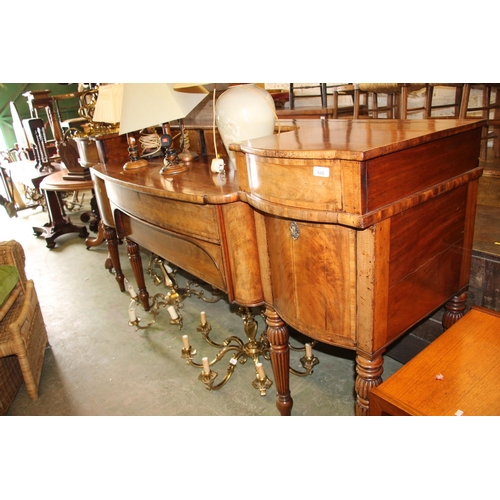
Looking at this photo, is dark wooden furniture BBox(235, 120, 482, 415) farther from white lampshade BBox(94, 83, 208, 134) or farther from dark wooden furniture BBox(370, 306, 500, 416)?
white lampshade BBox(94, 83, 208, 134)

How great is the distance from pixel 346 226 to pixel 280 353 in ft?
2.40

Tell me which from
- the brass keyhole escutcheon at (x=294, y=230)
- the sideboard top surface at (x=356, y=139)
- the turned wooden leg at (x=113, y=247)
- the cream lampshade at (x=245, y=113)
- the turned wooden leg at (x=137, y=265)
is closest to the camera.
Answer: the sideboard top surface at (x=356, y=139)

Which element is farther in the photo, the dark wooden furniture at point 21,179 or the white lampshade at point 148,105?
the dark wooden furniture at point 21,179

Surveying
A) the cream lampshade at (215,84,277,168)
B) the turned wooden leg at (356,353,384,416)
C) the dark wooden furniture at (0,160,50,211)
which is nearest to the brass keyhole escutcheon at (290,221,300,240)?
the turned wooden leg at (356,353,384,416)

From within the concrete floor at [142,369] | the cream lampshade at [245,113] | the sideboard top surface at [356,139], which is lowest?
the concrete floor at [142,369]

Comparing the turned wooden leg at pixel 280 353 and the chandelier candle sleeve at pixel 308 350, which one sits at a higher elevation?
the turned wooden leg at pixel 280 353

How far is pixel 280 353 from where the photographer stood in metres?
1.72

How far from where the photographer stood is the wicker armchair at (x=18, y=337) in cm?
206

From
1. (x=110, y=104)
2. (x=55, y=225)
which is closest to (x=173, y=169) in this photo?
(x=110, y=104)

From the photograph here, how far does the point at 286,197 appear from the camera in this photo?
1.25m

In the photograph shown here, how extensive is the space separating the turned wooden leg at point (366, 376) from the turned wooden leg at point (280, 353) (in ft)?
1.31

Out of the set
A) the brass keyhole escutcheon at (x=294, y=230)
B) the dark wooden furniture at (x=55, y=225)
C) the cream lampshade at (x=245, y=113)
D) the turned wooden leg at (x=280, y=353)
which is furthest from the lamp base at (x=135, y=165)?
the dark wooden furniture at (x=55, y=225)

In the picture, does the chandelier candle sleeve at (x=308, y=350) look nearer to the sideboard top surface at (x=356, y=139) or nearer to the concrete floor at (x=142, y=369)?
the concrete floor at (x=142, y=369)

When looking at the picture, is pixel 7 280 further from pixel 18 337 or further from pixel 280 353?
pixel 280 353
